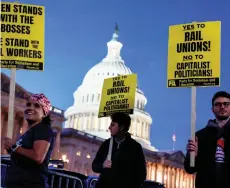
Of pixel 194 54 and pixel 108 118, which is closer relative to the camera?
pixel 194 54

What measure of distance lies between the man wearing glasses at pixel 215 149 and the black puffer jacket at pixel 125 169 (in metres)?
0.95

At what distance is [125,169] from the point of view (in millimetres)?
7016

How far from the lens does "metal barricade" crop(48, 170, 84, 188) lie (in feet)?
27.0

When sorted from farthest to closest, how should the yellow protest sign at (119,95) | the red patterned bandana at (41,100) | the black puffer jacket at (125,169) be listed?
the yellow protest sign at (119,95), the black puffer jacket at (125,169), the red patterned bandana at (41,100)

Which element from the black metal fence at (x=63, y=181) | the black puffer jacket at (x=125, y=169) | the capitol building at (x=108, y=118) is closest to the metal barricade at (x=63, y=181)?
the black metal fence at (x=63, y=181)

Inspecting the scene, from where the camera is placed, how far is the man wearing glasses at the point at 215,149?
5.87 metres

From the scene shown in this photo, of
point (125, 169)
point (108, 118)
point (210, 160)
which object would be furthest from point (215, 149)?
point (108, 118)

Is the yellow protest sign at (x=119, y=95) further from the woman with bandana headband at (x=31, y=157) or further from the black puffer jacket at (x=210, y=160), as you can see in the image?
the woman with bandana headband at (x=31, y=157)

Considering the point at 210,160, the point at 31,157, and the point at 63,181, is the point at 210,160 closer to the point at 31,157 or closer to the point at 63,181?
the point at 31,157

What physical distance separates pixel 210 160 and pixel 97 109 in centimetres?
8751

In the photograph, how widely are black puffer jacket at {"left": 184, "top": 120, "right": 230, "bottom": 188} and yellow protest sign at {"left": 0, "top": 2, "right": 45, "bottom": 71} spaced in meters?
2.56

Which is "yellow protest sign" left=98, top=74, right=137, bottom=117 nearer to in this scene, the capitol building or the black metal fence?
the black metal fence

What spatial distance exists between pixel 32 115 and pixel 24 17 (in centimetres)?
223

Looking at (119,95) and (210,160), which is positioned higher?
(119,95)
